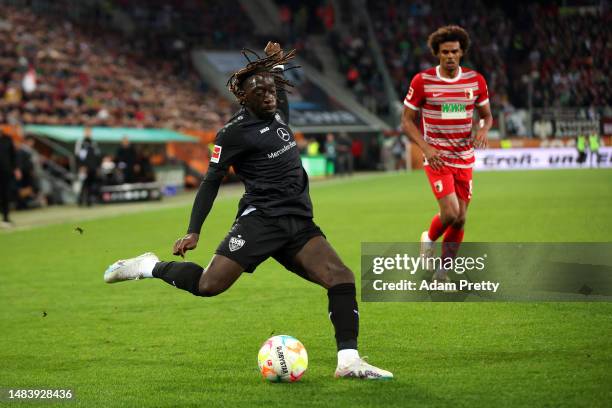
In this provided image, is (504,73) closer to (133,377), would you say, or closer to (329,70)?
(329,70)

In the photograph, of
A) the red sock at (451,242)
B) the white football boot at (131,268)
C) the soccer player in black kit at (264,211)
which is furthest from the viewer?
the red sock at (451,242)

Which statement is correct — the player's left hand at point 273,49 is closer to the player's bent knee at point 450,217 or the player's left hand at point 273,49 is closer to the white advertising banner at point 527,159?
the player's bent knee at point 450,217

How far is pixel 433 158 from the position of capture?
1026 cm

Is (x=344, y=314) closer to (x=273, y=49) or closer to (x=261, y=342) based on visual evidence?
→ (x=261, y=342)

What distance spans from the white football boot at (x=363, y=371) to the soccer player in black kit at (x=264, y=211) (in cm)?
21

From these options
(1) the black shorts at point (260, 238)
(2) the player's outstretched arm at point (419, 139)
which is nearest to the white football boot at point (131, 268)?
(1) the black shorts at point (260, 238)

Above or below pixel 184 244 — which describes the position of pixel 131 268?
below

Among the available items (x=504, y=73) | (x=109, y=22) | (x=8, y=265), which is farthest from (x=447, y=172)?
(x=109, y=22)

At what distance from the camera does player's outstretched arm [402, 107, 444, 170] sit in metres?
10.2

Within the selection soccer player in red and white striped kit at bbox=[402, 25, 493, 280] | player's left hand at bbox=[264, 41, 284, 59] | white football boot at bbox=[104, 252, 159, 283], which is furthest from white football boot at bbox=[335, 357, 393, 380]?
soccer player in red and white striped kit at bbox=[402, 25, 493, 280]

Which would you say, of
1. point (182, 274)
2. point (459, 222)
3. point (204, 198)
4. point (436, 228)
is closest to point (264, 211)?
point (204, 198)

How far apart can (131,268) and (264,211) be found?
1.32 meters

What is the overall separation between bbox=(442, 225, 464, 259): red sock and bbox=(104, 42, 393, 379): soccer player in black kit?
12.8 ft

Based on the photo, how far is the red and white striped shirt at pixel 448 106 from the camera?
10.4 metres
